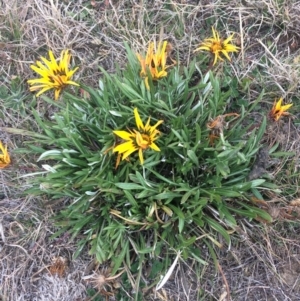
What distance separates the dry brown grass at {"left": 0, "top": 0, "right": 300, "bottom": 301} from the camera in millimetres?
1970

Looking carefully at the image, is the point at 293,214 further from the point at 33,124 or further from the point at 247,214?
the point at 33,124

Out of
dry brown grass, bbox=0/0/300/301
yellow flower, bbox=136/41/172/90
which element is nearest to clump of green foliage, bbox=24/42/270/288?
yellow flower, bbox=136/41/172/90

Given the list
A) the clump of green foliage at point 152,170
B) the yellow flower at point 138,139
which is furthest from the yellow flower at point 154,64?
the yellow flower at point 138,139

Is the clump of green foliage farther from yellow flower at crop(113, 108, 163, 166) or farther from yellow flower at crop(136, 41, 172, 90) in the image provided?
yellow flower at crop(113, 108, 163, 166)

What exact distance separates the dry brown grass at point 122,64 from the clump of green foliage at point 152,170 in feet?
0.50

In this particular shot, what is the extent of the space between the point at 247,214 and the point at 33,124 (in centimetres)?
103

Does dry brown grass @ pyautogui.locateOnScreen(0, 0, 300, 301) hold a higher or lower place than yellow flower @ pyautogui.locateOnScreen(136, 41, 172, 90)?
lower

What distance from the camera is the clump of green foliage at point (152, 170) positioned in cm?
179

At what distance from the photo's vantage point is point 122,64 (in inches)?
86.8

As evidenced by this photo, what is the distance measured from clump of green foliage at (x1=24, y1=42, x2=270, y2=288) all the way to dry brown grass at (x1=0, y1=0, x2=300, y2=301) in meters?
0.15

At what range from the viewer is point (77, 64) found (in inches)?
89.1

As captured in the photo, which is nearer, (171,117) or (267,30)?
(171,117)

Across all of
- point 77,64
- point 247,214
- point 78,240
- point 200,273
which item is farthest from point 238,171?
point 77,64

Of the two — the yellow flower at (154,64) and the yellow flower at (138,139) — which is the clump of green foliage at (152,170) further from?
the yellow flower at (138,139)
